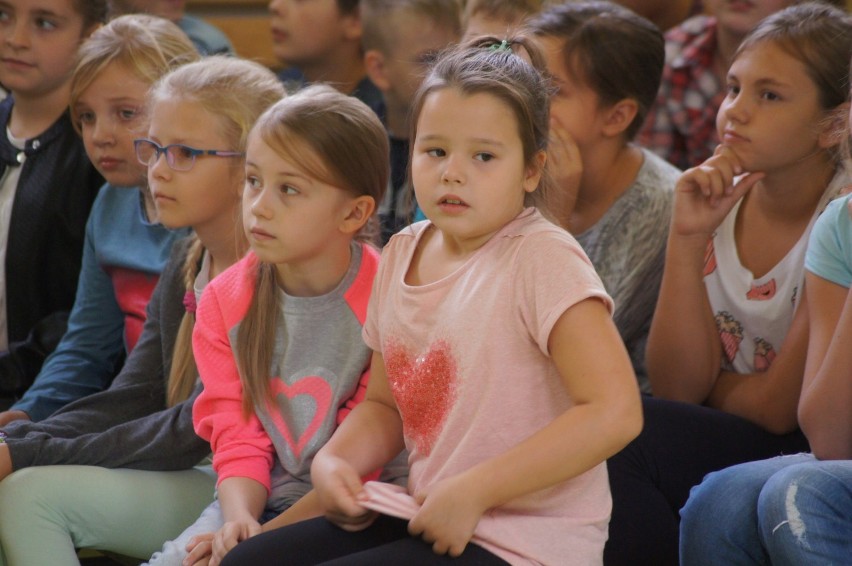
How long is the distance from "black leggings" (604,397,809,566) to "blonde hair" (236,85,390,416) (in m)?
0.52

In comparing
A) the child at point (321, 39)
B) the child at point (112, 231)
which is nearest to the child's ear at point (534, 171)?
the child at point (112, 231)

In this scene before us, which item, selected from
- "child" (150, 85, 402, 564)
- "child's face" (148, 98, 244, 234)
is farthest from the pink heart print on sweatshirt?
"child's face" (148, 98, 244, 234)

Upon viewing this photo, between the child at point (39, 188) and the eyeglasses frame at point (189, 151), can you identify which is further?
the child at point (39, 188)

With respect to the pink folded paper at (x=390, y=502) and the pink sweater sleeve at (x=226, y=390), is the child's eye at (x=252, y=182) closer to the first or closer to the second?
the pink sweater sleeve at (x=226, y=390)

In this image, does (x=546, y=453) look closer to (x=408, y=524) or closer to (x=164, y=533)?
(x=408, y=524)

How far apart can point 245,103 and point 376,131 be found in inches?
12.7

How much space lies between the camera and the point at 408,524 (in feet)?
4.01

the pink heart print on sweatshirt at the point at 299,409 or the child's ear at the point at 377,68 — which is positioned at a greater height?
the child's ear at the point at 377,68

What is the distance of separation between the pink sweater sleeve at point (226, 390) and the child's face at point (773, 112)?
77 centimetres

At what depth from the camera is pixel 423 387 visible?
127cm

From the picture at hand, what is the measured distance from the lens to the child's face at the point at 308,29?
2850 millimetres

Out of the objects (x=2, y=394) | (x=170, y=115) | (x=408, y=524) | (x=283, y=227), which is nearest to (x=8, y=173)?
(x=2, y=394)

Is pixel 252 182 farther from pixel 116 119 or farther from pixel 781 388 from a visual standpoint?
pixel 781 388

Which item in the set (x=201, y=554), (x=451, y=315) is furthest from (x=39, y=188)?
(x=451, y=315)
